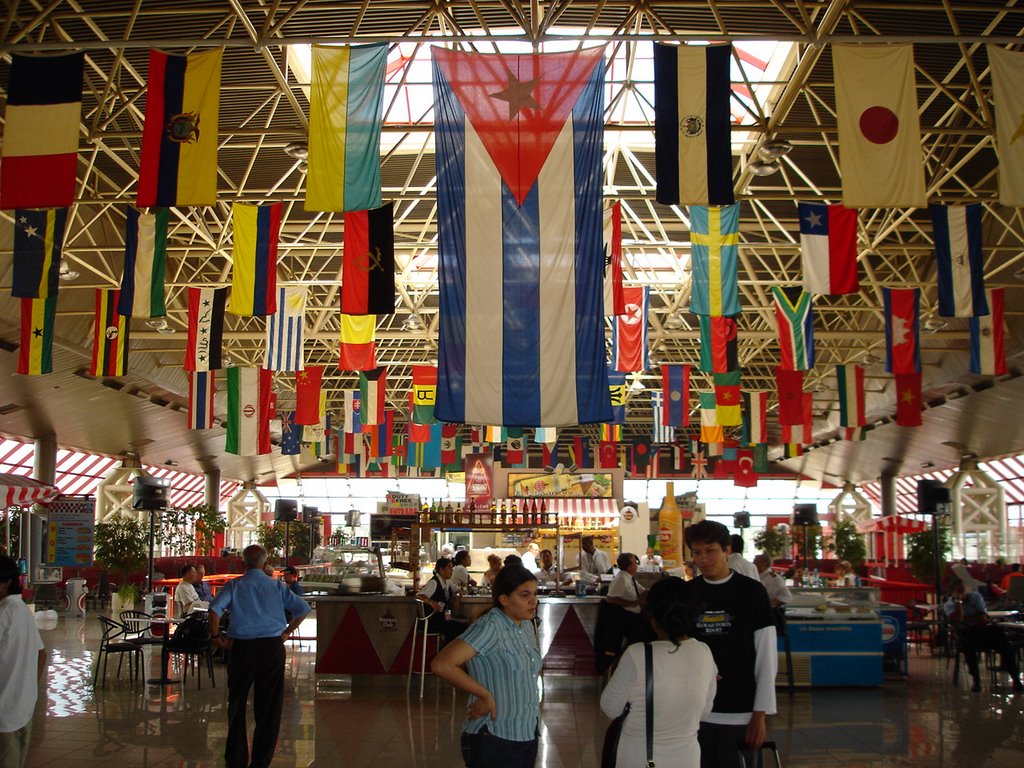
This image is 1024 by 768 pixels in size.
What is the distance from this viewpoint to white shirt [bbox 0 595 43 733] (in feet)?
15.7

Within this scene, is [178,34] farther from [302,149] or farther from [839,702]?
[839,702]

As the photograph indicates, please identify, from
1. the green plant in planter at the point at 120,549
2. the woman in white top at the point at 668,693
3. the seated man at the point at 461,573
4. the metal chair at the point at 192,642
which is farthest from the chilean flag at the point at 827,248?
the green plant in planter at the point at 120,549

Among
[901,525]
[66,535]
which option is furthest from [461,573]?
[901,525]

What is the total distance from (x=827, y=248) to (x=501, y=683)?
10926 millimetres

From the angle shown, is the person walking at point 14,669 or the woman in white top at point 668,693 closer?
the woman in white top at point 668,693

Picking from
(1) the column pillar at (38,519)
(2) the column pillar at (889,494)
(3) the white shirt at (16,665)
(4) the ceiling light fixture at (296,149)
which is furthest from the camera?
(2) the column pillar at (889,494)

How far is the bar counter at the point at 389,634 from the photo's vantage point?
12117mm

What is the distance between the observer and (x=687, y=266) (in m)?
24.0

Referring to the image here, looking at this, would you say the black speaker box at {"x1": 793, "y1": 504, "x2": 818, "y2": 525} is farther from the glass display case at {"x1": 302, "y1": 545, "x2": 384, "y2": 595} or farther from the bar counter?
the bar counter

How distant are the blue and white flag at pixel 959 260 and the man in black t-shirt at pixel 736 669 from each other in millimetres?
10139

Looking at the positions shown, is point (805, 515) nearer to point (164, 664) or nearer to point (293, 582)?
point (293, 582)

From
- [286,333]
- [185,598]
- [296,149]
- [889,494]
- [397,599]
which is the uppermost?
[296,149]

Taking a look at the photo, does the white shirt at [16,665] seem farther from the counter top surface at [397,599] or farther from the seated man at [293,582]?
the seated man at [293,582]

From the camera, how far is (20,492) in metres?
18.4
